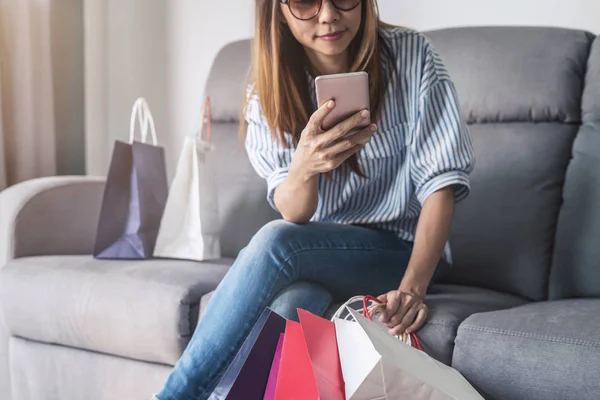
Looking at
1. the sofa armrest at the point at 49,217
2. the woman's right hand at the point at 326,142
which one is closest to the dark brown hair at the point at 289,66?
the woman's right hand at the point at 326,142

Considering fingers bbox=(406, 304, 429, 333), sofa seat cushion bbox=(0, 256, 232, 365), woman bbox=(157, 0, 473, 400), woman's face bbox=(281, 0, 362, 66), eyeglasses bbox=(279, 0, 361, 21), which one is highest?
eyeglasses bbox=(279, 0, 361, 21)

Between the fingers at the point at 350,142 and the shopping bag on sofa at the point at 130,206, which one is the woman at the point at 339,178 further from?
the shopping bag on sofa at the point at 130,206

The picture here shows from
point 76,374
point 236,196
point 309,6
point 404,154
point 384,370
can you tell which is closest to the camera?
point 384,370

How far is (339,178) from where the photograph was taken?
4.57 ft

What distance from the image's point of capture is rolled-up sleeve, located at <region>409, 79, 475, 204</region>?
4.22ft

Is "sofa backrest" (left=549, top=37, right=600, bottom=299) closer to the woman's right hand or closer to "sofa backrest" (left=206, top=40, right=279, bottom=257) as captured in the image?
the woman's right hand

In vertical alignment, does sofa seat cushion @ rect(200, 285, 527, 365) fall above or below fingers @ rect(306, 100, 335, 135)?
below

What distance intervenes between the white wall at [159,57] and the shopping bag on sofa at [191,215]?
0.66 metres

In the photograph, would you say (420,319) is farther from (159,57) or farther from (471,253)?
(159,57)

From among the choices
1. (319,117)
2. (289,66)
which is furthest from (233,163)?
(319,117)

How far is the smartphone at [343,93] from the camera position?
3.67 feet

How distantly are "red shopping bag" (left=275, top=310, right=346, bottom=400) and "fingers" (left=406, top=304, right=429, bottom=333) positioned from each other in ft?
0.68

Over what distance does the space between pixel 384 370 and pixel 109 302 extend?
738 millimetres

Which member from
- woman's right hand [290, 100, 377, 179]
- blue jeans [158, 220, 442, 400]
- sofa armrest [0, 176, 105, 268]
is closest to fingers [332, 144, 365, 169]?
woman's right hand [290, 100, 377, 179]
